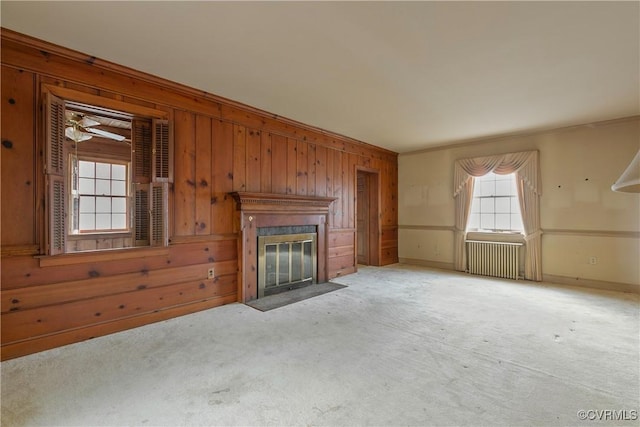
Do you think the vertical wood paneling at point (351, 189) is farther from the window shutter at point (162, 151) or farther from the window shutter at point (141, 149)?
the window shutter at point (141, 149)

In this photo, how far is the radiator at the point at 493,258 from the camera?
197 inches

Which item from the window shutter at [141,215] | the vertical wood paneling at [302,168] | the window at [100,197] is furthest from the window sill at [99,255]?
the window at [100,197]

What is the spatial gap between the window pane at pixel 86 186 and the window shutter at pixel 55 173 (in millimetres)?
3120

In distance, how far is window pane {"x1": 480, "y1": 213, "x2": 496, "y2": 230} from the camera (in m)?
5.45

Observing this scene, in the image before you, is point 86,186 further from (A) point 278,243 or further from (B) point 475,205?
(B) point 475,205

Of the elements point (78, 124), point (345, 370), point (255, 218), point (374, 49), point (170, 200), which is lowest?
point (345, 370)

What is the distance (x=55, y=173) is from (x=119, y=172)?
3409 millimetres

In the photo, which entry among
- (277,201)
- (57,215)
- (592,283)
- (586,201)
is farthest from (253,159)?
(592,283)

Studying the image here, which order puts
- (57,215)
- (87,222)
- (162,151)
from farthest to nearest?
(87,222)
(162,151)
(57,215)

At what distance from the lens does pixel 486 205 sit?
552cm

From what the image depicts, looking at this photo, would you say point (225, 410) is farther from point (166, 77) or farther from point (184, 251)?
point (166, 77)

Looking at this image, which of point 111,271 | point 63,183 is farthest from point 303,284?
point 63,183

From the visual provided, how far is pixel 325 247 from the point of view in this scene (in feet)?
15.5

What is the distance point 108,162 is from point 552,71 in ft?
21.6
